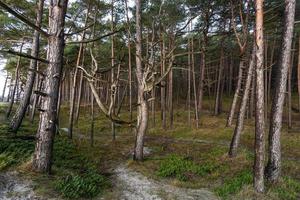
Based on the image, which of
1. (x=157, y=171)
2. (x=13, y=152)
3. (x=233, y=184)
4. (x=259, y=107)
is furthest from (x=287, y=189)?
(x=13, y=152)

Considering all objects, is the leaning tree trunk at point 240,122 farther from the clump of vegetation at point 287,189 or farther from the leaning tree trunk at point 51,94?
the leaning tree trunk at point 51,94

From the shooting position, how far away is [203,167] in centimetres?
873

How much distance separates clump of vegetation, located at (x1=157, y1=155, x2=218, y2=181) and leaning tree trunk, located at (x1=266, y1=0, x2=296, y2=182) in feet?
6.44

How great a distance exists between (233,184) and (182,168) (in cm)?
188

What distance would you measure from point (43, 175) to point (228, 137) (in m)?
10.7

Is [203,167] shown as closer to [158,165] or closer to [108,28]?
[158,165]

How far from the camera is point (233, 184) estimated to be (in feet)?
23.2

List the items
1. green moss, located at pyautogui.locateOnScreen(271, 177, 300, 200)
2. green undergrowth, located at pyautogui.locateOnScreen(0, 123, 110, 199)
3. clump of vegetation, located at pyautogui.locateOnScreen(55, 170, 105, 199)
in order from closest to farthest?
clump of vegetation, located at pyautogui.locateOnScreen(55, 170, 105, 199) < green undergrowth, located at pyautogui.locateOnScreen(0, 123, 110, 199) < green moss, located at pyautogui.locateOnScreen(271, 177, 300, 200)

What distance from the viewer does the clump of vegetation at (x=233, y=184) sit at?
21.9 feet

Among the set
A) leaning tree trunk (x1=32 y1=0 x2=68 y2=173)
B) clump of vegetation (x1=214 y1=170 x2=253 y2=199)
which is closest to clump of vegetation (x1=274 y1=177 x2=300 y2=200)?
clump of vegetation (x1=214 y1=170 x2=253 y2=199)

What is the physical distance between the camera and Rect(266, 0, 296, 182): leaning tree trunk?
23.9 ft

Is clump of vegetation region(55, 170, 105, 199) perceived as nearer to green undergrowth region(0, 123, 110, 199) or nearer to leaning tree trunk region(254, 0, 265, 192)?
green undergrowth region(0, 123, 110, 199)

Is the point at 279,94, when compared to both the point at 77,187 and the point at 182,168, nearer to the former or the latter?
the point at 182,168

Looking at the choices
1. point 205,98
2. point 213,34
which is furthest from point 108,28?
point 205,98
